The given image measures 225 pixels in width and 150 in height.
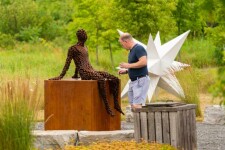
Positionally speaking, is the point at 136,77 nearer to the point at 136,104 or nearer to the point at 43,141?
the point at 136,104

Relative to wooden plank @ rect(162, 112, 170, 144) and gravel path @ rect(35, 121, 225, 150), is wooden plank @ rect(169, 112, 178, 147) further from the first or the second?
gravel path @ rect(35, 121, 225, 150)

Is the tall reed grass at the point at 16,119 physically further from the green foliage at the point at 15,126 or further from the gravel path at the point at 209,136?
the gravel path at the point at 209,136

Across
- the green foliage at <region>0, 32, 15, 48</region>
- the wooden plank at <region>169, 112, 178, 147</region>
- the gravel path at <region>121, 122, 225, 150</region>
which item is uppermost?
the green foliage at <region>0, 32, 15, 48</region>

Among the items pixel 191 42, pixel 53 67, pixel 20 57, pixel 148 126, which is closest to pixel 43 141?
pixel 148 126

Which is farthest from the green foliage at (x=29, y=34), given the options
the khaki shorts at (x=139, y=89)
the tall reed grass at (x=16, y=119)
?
the tall reed grass at (x=16, y=119)

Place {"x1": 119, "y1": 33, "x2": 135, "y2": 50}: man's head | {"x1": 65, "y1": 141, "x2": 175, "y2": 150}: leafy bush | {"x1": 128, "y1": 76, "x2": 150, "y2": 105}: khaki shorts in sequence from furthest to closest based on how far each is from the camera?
{"x1": 128, "y1": 76, "x2": 150, "y2": 105}: khaki shorts, {"x1": 119, "y1": 33, "x2": 135, "y2": 50}: man's head, {"x1": 65, "y1": 141, "x2": 175, "y2": 150}: leafy bush

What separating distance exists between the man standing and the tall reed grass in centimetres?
195

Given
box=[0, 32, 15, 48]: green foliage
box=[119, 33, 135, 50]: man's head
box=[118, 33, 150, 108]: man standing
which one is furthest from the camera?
A: box=[0, 32, 15, 48]: green foliage

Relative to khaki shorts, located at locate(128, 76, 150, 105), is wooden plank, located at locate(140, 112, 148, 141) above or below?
below

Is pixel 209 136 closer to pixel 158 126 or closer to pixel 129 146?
pixel 158 126

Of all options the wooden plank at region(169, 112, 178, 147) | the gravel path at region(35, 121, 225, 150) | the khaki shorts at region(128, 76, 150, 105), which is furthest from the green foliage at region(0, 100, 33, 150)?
the gravel path at region(35, 121, 225, 150)

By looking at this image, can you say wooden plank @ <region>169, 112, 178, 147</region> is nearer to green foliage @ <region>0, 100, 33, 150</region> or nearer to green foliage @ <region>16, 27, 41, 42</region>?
green foliage @ <region>0, 100, 33, 150</region>

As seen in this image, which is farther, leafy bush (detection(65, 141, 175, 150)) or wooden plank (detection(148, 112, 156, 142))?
wooden plank (detection(148, 112, 156, 142))

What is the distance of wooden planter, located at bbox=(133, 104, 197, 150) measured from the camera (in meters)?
11.1
